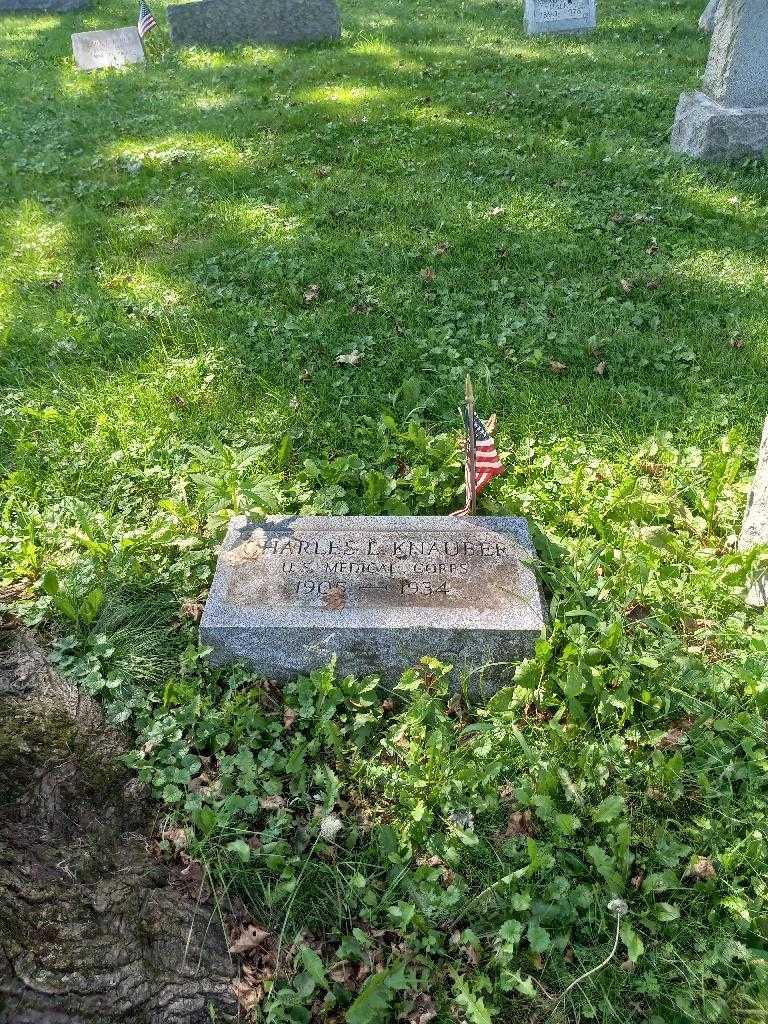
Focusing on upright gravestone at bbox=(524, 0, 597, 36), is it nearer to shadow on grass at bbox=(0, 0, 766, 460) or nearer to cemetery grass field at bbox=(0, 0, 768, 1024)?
shadow on grass at bbox=(0, 0, 766, 460)

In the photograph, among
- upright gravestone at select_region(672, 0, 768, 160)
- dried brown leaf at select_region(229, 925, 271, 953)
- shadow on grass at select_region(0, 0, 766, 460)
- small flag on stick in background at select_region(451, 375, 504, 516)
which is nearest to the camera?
dried brown leaf at select_region(229, 925, 271, 953)

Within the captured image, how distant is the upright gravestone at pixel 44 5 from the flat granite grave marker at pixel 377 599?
14.9 meters

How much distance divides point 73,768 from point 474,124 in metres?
7.29

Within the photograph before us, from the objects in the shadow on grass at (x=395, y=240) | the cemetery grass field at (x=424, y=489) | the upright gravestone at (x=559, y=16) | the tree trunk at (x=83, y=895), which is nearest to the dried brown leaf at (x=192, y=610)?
the cemetery grass field at (x=424, y=489)

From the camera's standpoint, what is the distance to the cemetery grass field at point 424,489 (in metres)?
2.34

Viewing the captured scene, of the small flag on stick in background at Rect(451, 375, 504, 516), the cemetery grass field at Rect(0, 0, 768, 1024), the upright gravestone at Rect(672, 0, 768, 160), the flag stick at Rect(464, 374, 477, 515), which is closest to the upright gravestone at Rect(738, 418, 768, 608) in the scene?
the cemetery grass field at Rect(0, 0, 768, 1024)

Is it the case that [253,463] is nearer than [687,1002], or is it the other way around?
[687,1002]

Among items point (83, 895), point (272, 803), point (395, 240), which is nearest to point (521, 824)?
point (272, 803)

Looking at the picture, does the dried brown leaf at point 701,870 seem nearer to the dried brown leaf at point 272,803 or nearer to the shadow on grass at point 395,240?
the dried brown leaf at point 272,803

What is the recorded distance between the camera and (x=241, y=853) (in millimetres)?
2441

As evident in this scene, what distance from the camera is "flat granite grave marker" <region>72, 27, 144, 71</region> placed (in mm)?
10172

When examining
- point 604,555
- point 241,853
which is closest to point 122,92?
point 604,555

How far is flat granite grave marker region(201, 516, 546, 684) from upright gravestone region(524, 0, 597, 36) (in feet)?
31.8

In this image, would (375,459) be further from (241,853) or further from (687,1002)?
(687,1002)
